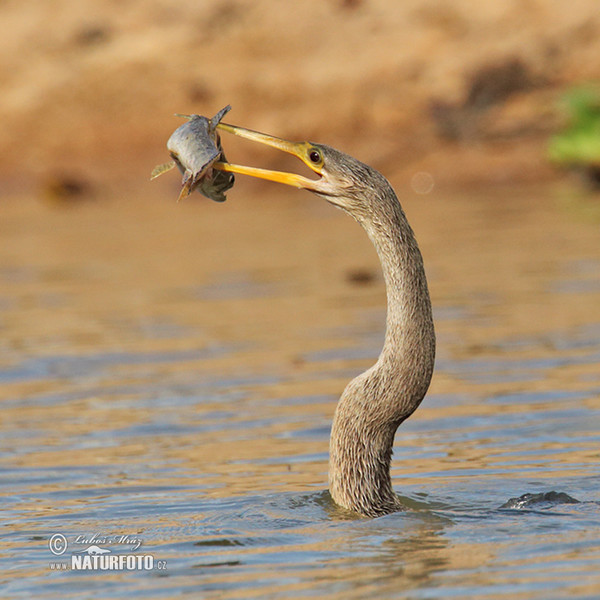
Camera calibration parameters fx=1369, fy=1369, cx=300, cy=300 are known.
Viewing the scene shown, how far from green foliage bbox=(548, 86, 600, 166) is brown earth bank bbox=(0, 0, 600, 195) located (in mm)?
1723

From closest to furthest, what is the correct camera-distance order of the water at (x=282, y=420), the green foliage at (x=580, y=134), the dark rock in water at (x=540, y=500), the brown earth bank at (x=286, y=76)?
the water at (x=282, y=420) < the dark rock in water at (x=540, y=500) < the green foliage at (x=580, y=134) < the brown earth bank at (x=286, y=76)

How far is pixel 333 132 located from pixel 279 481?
18.5m

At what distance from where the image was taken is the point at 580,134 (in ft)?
69.2

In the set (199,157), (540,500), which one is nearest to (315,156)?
(199,157)

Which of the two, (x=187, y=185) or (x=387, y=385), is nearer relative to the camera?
(x=387, y=385)

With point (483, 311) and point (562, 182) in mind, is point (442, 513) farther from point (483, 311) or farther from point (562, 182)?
point (562, 182)

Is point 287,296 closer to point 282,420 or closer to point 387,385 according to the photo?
point 282,420

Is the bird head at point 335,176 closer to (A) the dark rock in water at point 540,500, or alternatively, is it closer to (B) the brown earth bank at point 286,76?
(A) the dark rock in water at point 540,500

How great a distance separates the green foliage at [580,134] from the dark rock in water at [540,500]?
16183mm

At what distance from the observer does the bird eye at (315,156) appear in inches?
212

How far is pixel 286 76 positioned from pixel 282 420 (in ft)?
58.9

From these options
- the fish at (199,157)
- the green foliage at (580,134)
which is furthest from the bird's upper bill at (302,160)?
the green foliage at (580,134)

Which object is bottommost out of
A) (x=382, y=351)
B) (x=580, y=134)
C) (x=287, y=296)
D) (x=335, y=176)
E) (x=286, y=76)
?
(x=382, y=351)

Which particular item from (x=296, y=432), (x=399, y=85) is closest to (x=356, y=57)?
(x=399, y=85)
